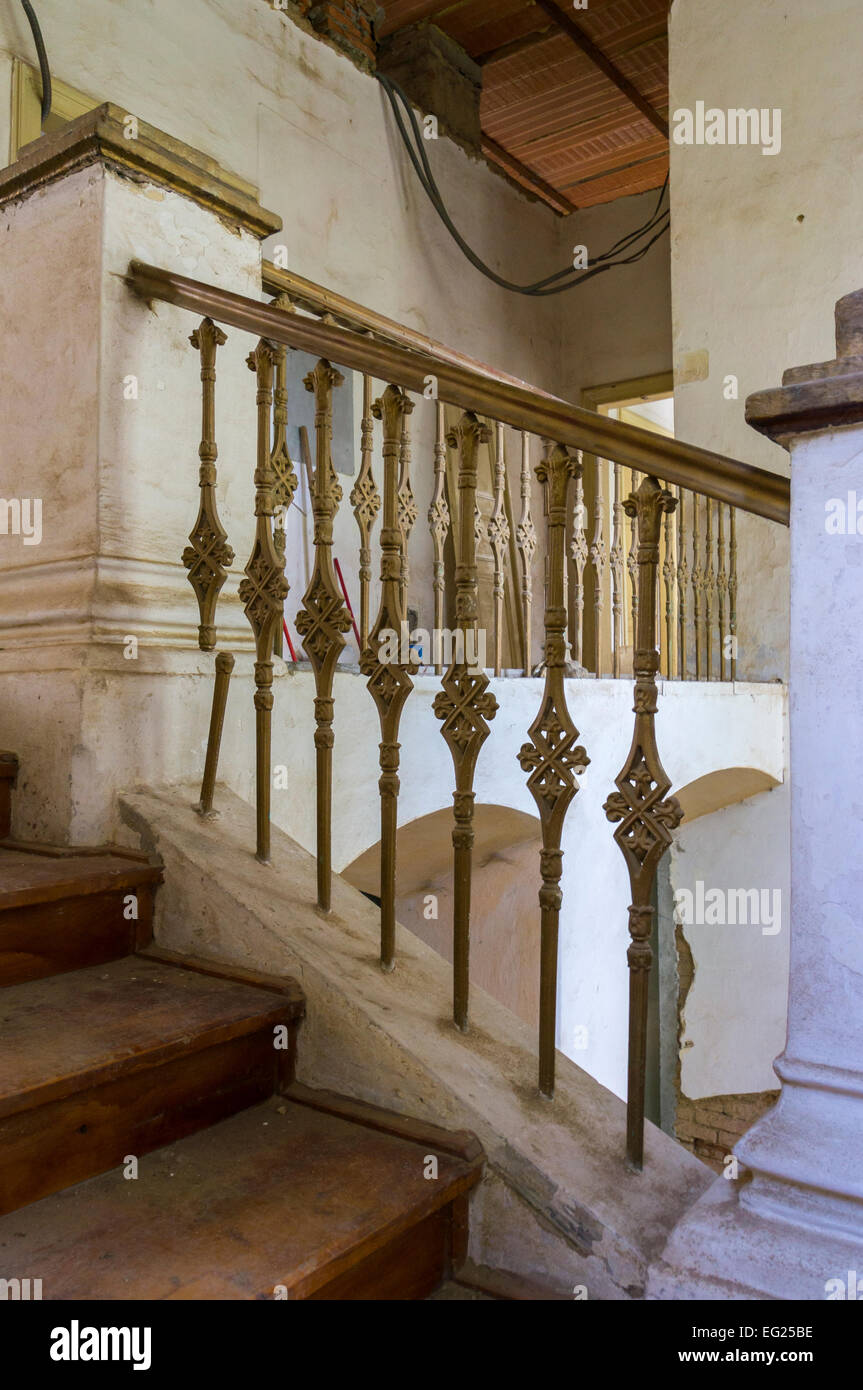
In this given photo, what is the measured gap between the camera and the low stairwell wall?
1.15 meters

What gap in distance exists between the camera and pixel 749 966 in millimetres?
5066

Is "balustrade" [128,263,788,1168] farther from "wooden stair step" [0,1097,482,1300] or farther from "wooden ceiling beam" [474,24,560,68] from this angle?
"wooden ceiling beam" [474,24,560,68]

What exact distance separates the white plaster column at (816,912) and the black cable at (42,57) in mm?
3490

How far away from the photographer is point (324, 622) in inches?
60.4

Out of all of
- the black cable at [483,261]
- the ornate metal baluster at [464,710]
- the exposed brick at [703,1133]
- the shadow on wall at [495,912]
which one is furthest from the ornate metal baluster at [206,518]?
the black cable at [483,261]

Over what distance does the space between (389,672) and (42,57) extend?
3.30 meters

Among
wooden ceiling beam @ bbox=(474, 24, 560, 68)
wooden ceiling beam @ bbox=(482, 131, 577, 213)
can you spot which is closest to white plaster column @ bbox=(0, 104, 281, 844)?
wooden ceiling beam @ bbox=(474, 24, 560, 68)

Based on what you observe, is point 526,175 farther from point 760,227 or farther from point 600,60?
point 760,227

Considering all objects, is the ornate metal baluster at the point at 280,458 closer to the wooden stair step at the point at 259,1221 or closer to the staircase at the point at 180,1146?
the staircase at the point at 180,1146

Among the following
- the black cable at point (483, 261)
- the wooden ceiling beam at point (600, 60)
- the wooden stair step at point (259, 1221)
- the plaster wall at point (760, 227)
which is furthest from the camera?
the black cable at point (483, 261)

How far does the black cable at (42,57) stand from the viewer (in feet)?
11.4

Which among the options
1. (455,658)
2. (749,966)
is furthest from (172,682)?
(749,966)

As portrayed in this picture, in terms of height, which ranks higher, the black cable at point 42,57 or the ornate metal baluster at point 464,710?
the black cable at point 42,57

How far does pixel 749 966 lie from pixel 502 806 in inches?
116
